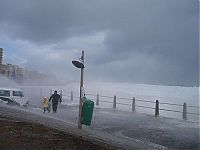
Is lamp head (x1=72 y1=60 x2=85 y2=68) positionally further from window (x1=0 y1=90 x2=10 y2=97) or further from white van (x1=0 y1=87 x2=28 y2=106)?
window (x1=0 y1=90 x2=10 y2=97)

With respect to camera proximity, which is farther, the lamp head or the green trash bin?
the green trash bin

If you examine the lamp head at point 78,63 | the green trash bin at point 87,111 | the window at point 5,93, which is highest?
the lamp head at point 78,63

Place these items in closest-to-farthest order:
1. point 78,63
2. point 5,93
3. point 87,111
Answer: point 78,63
point 87,111
point 5,93

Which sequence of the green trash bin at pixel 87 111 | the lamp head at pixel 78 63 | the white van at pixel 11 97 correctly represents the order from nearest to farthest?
the lamp head at pixel 78 63 < the green trash bin at pixel 87 111 < the white van at pixel 11 97

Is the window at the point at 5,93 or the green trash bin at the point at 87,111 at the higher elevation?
the window at the point at 5,93

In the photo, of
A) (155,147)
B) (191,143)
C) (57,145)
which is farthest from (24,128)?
(191,143)

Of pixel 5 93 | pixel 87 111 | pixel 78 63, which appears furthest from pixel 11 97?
pixel 78 63

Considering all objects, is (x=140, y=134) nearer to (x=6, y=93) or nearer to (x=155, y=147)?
(x=155, y=147)

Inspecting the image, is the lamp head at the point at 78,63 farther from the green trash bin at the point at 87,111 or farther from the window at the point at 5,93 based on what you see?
the window at the point at 5,93

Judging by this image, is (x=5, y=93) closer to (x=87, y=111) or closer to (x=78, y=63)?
(x=87, y=111)

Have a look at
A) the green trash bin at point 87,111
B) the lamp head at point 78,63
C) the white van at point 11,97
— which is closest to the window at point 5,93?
the white van at point 11,97

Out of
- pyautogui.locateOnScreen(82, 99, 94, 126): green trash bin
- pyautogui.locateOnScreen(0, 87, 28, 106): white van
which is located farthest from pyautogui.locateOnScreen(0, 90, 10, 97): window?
pyautogui.locateOnScreen(82, 99, 94, 126): green trash bin

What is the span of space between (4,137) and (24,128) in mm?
1903

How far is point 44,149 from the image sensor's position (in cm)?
793
